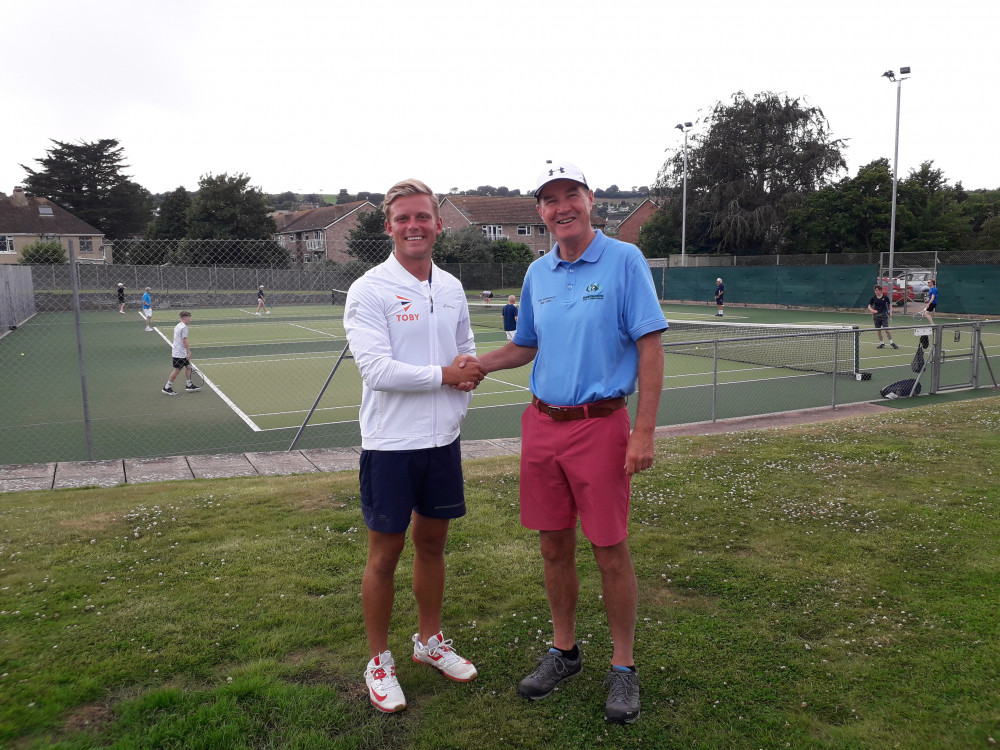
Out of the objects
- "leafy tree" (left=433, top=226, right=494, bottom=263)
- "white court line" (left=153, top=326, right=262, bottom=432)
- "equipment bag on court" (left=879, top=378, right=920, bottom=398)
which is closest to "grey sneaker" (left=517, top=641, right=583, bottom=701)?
"white court line" (left=153, top=326, right=262, bottom=432)

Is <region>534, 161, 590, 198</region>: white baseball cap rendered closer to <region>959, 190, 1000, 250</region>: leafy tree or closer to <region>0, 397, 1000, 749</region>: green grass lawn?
<region>0, 397, 1000, 749</region>: green grass lawn

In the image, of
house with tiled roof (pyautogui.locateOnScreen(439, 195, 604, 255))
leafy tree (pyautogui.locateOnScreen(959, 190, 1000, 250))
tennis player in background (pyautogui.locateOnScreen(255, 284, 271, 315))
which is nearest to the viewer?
tennis player in background (pyautogui.locateOnScreen(255, 284, 271, 315))

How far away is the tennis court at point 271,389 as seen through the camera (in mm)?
11070

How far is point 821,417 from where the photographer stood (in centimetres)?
1139

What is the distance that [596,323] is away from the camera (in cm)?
324

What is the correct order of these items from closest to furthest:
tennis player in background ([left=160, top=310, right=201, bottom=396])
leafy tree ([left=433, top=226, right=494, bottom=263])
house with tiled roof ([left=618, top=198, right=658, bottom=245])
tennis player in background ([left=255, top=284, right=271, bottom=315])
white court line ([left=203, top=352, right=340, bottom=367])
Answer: tennis player in background ([left=160, top=310, right=201, bottom=396])
white court line ([left=203, top=352, right=340, bottom=367])
tennis player in background ([left=255, top=284, right=271, bottom=315])
leafy tree ([left=433, top=226, right=494, bottom=263])
house with tiled roof ([left=618, top=198, right=658, bottom=245])

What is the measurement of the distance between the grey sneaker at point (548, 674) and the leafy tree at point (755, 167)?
53836 mm

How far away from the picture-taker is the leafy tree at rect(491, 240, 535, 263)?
55375mm

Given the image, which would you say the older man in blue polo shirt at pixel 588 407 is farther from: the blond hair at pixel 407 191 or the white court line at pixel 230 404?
the white court line at pixel 230 404

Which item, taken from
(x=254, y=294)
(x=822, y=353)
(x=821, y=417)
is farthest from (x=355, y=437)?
(x=254, y=294)

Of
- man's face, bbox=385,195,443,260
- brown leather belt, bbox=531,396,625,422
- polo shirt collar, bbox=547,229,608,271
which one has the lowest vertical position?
brown leather belt, bbox=531,396,625,422

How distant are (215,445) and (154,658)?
729cm

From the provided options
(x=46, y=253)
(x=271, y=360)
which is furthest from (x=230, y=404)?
(x=46, y=253)

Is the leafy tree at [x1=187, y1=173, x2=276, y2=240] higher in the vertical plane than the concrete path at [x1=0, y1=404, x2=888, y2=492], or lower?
higher
